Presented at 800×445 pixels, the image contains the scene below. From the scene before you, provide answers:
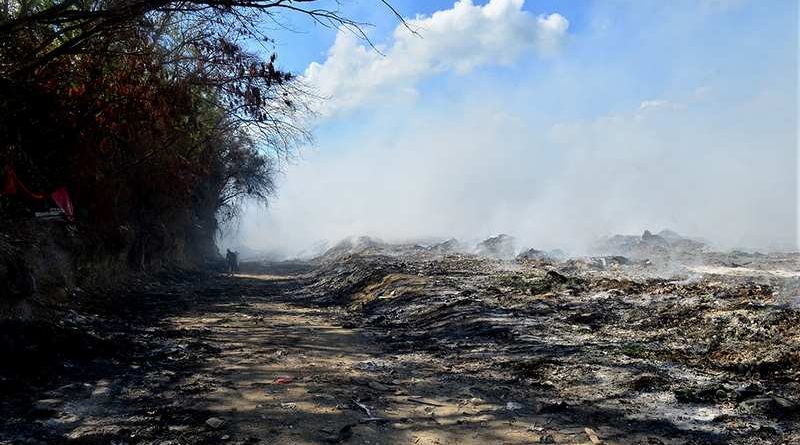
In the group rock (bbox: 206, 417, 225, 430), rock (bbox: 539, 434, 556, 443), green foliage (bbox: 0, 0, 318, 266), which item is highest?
green foliage (bbox: 0, 0, 318, 266)

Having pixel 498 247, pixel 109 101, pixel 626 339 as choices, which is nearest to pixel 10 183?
pixel 109 101

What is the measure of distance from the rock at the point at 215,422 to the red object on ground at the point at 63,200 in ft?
25.0

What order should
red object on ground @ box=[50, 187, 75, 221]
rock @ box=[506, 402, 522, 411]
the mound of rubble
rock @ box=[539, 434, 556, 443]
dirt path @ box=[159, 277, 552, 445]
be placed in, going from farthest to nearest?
red object on ground @ box=[50, 187, 75, 221], rock @ box=[506, 402, 522, 411], the mound of rubble, dirt path @ box=[159, 277, 552, 445], rock @ box=[539, 434, 556, 443]

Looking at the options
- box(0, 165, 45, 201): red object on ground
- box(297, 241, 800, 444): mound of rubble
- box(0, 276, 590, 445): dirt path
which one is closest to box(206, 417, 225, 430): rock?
box(0, 276, 590, 445): dirt path

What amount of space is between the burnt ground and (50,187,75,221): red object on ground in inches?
69.6

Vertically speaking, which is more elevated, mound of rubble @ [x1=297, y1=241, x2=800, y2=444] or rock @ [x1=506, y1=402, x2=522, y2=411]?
mound of rubble @ [x1=297, y1=241, x2=800, y2=444]

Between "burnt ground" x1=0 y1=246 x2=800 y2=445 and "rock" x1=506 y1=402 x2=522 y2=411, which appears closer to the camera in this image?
"burnt ground" x1=0 y1=246 x2=800 y2=445

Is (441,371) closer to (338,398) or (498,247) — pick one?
(338,398)

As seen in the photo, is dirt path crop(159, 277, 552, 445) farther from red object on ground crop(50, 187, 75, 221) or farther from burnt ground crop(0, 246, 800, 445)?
red object on ground crop(50, 187, 75, 221)

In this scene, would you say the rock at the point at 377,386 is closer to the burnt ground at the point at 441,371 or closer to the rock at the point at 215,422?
the burnt ground at the point at 441,371

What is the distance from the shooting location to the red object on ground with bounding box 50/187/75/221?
9.66 meters

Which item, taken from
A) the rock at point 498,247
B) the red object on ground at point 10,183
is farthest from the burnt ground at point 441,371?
the rock at point 498,247

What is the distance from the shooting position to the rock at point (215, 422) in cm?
387

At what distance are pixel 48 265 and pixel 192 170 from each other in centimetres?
495
